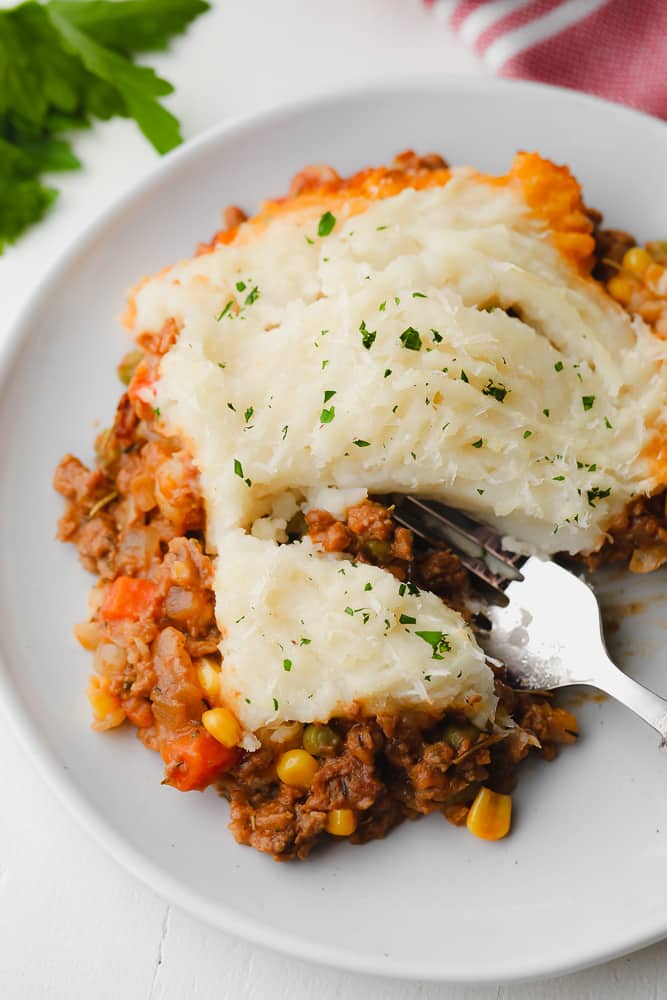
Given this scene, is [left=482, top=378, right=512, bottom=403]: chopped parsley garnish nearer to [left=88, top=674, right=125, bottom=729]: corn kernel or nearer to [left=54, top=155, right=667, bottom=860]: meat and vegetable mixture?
[left=54, top=155, right=667, bottom=860]: meat and vegetable mixture

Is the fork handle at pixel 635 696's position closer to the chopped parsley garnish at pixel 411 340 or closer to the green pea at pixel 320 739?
the green pea at pixel 320 739

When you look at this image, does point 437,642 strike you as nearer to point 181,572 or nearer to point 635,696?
point 635,696

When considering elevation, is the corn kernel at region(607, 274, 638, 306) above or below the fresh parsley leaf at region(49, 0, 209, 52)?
above

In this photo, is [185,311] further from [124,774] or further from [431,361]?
[124,774]

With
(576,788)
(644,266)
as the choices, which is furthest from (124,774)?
(644,266)

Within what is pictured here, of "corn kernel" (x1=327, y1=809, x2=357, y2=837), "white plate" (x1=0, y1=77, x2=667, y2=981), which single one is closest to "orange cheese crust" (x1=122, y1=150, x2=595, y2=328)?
"white plate" (x1=0, y1=77, x2=667, y2=981)

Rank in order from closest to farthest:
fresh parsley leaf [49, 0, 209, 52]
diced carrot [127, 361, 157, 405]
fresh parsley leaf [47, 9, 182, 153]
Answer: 1. diced carrot [127, 361, 157, 405]
2. fresh parsley leaf [47, 9, 182, 153]
3. fresh parsley leaf [49, 0, 209, 52]

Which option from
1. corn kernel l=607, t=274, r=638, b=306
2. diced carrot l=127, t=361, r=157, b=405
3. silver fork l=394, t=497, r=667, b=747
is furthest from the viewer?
corn kernel l=607, t=274, r=638, b=306
